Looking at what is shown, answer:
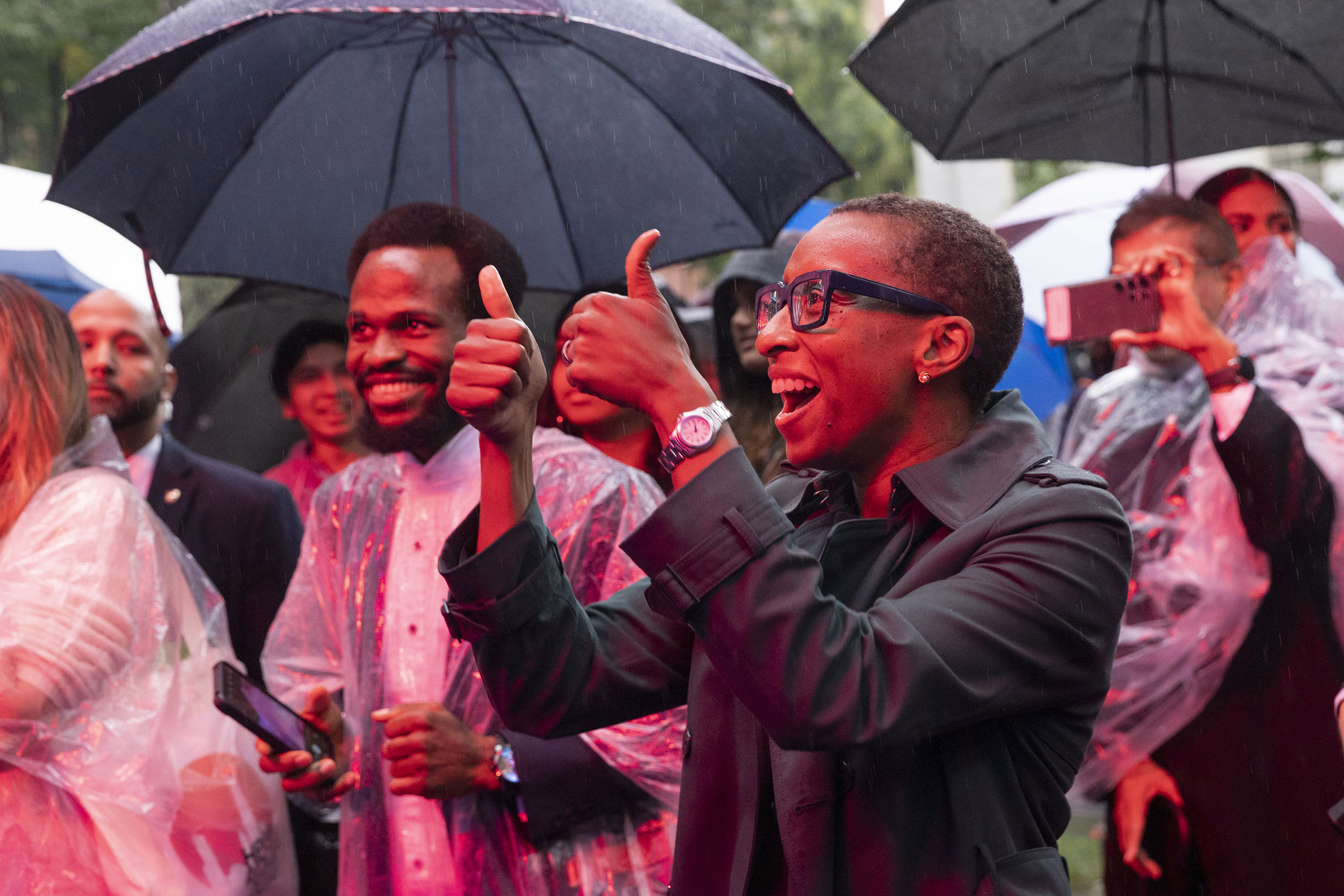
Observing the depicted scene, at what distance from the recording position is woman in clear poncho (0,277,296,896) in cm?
288

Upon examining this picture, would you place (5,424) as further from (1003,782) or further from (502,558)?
(1003,782)

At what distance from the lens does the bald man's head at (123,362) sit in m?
4.73

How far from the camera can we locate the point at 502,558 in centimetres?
212

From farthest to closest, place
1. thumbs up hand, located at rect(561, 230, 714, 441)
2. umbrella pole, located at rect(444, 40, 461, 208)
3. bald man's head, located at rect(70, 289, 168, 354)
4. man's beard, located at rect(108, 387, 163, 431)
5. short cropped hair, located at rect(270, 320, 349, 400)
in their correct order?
short cropped hair, located at rect(270, 320, 349, 400) < bald man's head, located at rect(70, 289, 168, 354) < man's beard, located at rect(108, 387, 163, 431) < umbrella pole, located at rect(444, 40, 461, 208) < thumbs up hand, located at rect(561, 230, 714, 441)

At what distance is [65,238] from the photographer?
5.85m

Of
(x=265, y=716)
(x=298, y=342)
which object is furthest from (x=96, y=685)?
(x=298, y=342)

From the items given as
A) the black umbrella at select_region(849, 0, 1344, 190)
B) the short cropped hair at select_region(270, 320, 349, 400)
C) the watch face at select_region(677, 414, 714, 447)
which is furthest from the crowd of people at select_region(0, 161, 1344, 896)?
the short cropped hair at select_region(270, 320, 349, 400)

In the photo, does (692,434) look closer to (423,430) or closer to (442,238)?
(423,430)

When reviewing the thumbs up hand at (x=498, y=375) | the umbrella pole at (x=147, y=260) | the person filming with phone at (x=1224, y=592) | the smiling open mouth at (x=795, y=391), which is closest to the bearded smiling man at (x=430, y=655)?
the umbrella pole at (x=147, y=260)

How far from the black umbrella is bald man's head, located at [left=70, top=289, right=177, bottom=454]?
262 cm

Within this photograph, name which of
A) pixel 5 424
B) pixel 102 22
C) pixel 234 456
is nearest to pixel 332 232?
pixel 5 424

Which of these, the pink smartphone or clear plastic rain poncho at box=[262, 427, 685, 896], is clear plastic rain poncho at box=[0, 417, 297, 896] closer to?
clear plastic rain poncho at box=[262, 427, 685, 896]

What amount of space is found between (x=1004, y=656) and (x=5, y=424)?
235 cm

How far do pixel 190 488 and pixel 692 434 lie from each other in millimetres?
3077
